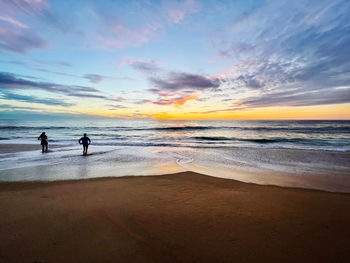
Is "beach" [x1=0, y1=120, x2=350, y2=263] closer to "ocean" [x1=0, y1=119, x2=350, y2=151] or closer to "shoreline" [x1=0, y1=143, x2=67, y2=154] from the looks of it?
"shoreline" [x1=0, y1=143, x2=67, y2=154]

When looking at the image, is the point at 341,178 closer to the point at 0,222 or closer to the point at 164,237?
the point at 164,237

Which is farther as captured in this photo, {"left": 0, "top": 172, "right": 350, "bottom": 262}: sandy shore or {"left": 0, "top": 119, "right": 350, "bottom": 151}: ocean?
{"left": 0, "top": 119, "right": 350, "bottom": 151}: ocean

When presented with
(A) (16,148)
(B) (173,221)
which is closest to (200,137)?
(A) (16,148)

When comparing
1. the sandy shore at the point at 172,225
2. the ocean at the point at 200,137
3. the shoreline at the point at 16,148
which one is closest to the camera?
the sandy shore at the point at 172,225

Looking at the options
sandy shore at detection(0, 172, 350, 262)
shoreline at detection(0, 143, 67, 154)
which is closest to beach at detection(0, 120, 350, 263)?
sandy shore at detection(0, 172, 350, 262)

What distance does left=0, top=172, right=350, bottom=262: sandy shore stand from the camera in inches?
119

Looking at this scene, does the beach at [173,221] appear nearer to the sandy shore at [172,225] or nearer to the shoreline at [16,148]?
the sandy shore at [172,225]

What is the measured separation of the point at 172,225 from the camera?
387 centimetres

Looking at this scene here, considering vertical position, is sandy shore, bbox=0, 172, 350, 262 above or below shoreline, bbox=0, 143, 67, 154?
above

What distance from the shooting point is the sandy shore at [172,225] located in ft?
9.94

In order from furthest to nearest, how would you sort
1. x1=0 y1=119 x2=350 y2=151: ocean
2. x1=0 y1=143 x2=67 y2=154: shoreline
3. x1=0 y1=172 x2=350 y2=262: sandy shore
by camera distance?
x1=0 y1=119 x2=350 y2=151: ocean < x1=0 y1=143 x2=67 y2=154: shoreline < x1=0 y1=172 x2=350 y2=262: sandy shore

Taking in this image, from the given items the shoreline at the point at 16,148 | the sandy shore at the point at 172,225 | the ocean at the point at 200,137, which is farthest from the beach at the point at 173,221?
the ocean at the point at 200,137

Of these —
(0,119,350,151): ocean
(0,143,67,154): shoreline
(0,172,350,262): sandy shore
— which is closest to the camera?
(0,172,350,262): sandy shore

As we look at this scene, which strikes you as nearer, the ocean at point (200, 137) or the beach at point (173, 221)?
the beach at point (173, 221)
